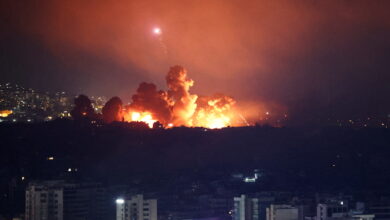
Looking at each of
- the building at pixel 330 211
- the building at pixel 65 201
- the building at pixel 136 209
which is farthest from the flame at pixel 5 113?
the building at pixel 330 211

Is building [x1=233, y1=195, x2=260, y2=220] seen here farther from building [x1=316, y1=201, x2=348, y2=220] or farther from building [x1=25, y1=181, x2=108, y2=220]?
building [x1=25, y1=181, x2=108, y2=220]

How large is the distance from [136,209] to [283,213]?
555 centimetres

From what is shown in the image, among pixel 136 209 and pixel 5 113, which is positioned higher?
pixel 5 113

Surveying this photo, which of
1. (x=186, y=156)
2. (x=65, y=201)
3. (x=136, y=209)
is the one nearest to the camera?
(x=136, y=209)

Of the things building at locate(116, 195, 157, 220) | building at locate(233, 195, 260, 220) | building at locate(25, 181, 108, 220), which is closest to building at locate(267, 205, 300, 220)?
building at locate(233, 195, 260, 220)

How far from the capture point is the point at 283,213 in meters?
56.0

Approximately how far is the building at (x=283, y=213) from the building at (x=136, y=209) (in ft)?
14.6

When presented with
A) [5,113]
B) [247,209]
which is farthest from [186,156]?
[247,209]

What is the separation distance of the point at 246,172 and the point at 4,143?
12659mm

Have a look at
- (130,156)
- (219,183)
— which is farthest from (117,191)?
(130,156)

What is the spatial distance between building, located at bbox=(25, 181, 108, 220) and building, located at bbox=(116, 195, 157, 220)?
398 cm

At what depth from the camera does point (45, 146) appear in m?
76.6

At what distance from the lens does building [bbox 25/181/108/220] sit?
59.8 metres

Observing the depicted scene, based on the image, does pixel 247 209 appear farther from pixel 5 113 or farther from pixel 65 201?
pixel 5 113
